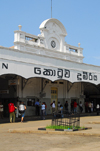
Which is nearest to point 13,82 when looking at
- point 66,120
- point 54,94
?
point 54,94

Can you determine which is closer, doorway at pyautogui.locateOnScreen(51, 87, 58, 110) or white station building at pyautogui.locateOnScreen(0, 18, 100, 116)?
white station building at pyautogui.locateOnScreen(0, 18, 100, 116)

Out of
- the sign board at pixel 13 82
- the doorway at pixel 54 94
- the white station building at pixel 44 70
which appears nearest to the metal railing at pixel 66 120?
the white station building at pixel 44 70

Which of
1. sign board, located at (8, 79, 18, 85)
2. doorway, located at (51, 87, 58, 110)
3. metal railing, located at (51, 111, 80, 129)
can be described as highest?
sign board, located at (8, 79, 18, 85)

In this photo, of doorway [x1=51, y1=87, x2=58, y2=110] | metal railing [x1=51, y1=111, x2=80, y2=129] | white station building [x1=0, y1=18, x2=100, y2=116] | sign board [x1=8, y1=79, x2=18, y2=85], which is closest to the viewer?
metal railing [x1=51, y1=111, x2=80, y2=129]

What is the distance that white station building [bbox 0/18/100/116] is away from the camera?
71.3ft

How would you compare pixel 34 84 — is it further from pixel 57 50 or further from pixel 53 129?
pixel 53 129

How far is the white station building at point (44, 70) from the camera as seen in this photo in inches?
855

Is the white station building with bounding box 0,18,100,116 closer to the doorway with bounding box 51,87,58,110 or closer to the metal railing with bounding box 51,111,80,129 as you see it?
the doorway with bounding box 51,87,58,110

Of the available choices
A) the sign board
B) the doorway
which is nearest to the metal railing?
the sign board

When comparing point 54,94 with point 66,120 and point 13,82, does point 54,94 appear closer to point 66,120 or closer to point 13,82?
point 13,82

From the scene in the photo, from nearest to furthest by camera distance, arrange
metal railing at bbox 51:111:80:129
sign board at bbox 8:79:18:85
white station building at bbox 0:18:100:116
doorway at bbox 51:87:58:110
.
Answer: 1. metal railing at bbox 51:111:80:129
2. white station building at bbox 0:18:100:116
3. sign board at bbox 8:79:18:85
4. doorway at bbox 51:87:58:110

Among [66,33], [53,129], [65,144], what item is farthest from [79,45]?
[65,144]

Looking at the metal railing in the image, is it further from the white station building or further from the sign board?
the sign board

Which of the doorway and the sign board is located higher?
the sign board
